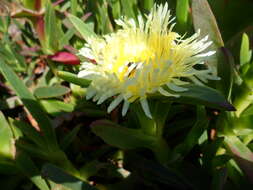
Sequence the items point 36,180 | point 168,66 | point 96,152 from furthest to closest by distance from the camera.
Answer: point 96,152 → point 36,180 → point 168,66

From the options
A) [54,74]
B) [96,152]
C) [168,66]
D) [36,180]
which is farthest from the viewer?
[54,74]

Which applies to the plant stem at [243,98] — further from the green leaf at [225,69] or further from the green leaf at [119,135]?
the green leaf at [119,135]

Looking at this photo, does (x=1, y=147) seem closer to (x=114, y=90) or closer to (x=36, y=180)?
(x=36, y=180)

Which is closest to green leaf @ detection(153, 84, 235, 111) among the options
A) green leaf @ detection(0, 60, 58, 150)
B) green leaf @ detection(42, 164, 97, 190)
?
green leaf @ detection(42, 164, 97, 190)

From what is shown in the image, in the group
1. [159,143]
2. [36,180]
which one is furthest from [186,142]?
[36,180]

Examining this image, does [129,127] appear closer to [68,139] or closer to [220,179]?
[68,139]

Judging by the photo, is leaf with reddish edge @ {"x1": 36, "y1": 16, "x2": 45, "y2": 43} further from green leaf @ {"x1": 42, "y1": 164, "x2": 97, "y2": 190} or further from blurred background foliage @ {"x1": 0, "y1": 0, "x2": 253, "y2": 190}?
green leaf @ {"x1": 42, "y1": 164, "x2": 97, "y2": 190}
